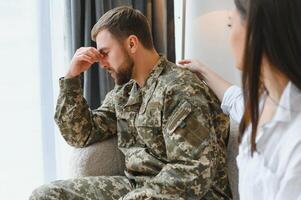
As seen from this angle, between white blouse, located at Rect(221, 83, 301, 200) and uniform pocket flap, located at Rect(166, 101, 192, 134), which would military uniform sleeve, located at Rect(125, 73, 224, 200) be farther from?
white blouse, located at Rect(221, 83, 301, 200)

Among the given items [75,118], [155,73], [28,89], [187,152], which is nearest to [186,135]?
[187,152]

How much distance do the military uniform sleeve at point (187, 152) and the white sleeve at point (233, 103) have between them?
7 centimetres

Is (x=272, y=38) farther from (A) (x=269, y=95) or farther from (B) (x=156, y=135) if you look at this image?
(B) (x=156, y=135)

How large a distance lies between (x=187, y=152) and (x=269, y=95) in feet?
1.59

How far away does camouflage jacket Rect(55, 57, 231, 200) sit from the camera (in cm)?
135

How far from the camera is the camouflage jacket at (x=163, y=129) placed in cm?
135

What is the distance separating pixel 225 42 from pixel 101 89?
899mm

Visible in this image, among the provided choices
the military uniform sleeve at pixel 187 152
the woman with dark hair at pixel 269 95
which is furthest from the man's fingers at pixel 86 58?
the woman with dark hair at pixel 269 95

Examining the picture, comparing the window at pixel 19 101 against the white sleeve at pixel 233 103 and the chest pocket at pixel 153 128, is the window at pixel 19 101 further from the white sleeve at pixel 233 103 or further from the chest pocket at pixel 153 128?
the white sleeve at pixel 233 103

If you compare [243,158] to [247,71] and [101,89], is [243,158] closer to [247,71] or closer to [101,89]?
[247,71]

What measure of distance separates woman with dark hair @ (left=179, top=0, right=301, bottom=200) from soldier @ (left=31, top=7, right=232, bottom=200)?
0.41 metres

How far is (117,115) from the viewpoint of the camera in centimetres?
170

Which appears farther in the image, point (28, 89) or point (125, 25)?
point (28, 89)

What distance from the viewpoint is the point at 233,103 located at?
140cm
